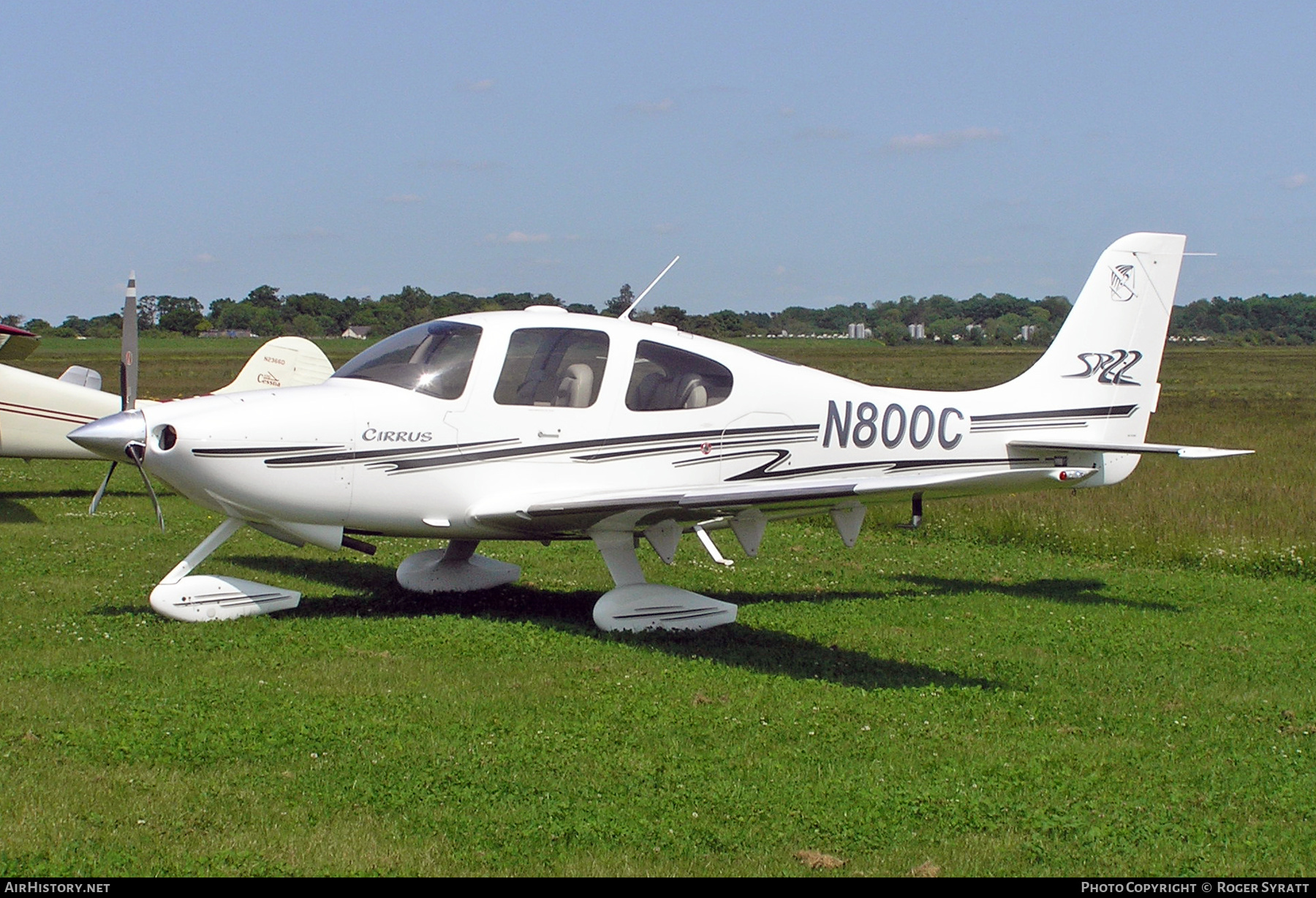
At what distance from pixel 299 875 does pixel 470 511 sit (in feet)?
14.2

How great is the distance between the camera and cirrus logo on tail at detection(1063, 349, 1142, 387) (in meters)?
10.9

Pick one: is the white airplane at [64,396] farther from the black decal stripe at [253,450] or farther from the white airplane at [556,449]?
the black decal stripe at [253,450]

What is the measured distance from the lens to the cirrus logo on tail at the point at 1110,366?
1086 centimetres

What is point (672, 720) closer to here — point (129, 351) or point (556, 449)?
point (556, 449)

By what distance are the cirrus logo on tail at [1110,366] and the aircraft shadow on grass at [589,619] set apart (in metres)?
2.68

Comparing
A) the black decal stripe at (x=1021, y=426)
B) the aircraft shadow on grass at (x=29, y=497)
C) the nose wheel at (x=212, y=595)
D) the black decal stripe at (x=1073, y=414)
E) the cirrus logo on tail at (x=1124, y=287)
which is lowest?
the aircraft shadow on grass at (x=29, y=497)

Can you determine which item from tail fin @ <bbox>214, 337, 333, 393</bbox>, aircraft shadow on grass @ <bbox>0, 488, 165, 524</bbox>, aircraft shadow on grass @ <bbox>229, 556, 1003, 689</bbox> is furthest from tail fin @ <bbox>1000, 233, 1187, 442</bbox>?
aircraft shadow on grass @ <bbox>0, 488, 165, 524</bbox>

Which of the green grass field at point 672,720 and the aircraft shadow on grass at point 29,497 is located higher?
the green grass field at point 672,720

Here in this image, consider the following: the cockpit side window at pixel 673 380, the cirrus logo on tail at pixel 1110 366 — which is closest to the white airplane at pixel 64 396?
the cockpit side window at pixel 673 380

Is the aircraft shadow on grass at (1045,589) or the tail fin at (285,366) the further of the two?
the tail fin at (285,366)

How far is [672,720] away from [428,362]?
3354 millimetres

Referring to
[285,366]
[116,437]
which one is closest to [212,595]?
[116,437]

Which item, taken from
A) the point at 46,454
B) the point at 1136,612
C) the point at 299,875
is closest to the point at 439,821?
the point at 299,875

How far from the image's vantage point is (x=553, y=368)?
8.96m
